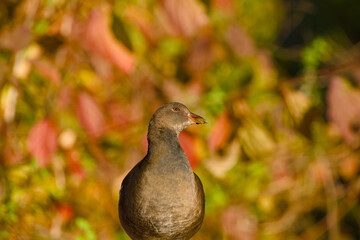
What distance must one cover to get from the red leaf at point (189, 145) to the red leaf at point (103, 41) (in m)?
0.49

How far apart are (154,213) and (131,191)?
0.39ft

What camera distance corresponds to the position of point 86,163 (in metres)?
3.54

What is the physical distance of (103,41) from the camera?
2.11 m

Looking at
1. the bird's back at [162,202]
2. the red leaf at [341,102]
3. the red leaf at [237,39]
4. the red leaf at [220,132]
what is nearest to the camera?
the bird's back at [162,202]

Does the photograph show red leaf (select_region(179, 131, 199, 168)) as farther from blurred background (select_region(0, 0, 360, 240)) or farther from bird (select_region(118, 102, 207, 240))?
bird (select_region(118, 102, 207, 240))

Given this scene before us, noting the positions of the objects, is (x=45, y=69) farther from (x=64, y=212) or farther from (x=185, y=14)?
(x=64, y=212)

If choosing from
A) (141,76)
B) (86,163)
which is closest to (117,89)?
(141,76)

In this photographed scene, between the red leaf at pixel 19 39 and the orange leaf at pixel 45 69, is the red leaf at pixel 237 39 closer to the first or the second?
the orange leaf at pixel 45 69

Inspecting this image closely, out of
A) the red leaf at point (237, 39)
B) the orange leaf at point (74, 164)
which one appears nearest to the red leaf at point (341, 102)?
the red leaf at point (237, 39)

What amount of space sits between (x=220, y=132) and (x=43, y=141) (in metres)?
1.02

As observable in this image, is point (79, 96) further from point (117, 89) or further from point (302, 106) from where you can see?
point (117, 89)

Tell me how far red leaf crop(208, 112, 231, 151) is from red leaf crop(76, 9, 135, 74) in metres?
0.61

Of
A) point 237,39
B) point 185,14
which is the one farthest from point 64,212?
point 185,14

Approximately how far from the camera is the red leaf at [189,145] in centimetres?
213
